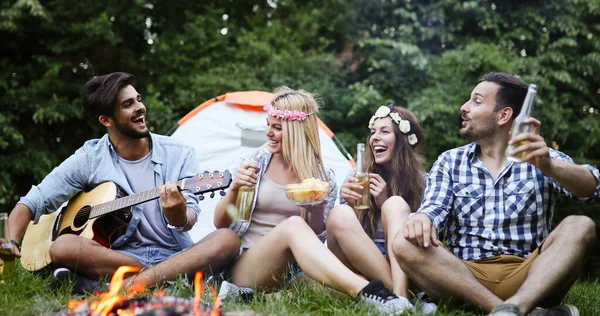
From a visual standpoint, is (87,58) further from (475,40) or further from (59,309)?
(59,309)

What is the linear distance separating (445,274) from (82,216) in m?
1.98

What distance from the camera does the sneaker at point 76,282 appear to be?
321 centimetres

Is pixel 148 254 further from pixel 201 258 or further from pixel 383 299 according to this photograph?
pixel 383 299

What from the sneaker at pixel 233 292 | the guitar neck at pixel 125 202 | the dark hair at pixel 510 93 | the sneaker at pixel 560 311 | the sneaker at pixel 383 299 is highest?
the dark hair at pixel 510 93

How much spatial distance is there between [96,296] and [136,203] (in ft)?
1.77

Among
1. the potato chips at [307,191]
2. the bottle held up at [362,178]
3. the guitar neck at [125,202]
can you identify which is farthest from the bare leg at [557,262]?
the guitar neck at [125,202]

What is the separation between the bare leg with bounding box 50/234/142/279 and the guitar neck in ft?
0.62

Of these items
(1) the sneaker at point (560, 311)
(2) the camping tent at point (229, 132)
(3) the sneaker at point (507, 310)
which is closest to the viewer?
(3) the sneaker at point (507, 310)

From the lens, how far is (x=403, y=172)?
364cm

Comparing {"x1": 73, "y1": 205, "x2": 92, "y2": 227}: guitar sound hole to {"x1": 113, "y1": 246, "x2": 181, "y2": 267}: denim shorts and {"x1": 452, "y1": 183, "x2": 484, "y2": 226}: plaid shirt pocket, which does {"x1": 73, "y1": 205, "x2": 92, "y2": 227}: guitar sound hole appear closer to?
{"x1": 113, "y1": 246, "x2": 181, "y2": 267}: denim shorts

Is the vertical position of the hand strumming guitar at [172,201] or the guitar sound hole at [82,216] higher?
the hand strumming guitar at [172,201]

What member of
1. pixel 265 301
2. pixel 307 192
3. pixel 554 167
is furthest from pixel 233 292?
pixel 554 167

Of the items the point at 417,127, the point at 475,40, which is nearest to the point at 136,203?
the point at 417,127

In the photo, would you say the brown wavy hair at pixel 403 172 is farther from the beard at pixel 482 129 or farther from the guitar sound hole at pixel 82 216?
the guitar sound hole at pixel 82 216
